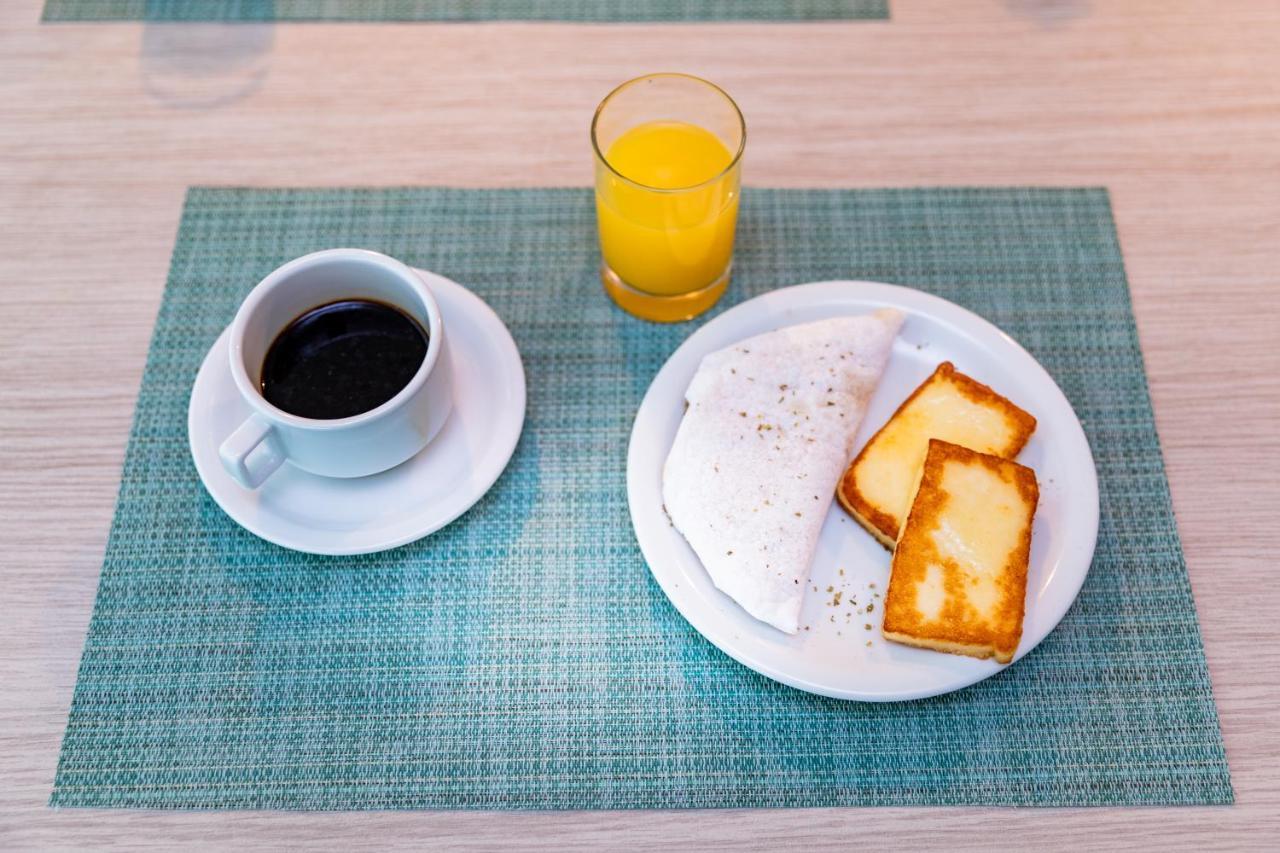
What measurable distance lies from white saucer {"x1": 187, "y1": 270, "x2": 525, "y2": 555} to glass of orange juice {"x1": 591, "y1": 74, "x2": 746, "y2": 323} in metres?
0.18

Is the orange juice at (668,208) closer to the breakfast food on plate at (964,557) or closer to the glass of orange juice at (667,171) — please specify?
the glass of orange juice at (667,171)

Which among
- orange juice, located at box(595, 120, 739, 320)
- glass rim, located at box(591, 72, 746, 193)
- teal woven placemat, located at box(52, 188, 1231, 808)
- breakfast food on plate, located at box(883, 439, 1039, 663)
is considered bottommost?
teal woven placemat, located at box(52, 188, 1231, 808)

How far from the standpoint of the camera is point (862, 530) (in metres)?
1.04

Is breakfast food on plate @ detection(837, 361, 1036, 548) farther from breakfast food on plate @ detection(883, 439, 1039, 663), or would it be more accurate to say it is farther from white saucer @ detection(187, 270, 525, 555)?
white saucer @ detection(187, 270, 525, 555)

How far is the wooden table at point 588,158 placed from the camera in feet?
3.61

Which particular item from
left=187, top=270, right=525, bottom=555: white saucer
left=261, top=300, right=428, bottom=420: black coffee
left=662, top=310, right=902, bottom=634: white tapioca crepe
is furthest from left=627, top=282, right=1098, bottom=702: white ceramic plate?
left=261, top=300, right=428, bottom=420: black coffee

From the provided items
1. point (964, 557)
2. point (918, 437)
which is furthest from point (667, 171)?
point (964, 557)

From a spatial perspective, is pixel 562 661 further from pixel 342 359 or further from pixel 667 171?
pixel 667 171

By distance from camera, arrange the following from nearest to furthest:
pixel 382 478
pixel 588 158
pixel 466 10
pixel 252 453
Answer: pixel 252 453
pixel 382 478
pixel 588 158
pixel 466 10

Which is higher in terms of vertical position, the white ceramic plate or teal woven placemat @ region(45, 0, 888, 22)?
teal woven placemat @ region(45, 0, 888, 22)

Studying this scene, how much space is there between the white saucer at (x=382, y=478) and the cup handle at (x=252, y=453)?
2.4 inches

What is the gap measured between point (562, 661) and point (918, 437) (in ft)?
1.38

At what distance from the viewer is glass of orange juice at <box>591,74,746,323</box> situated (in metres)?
1.06

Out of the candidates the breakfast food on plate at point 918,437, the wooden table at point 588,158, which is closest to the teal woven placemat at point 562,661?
the wooden table at point 588,158
